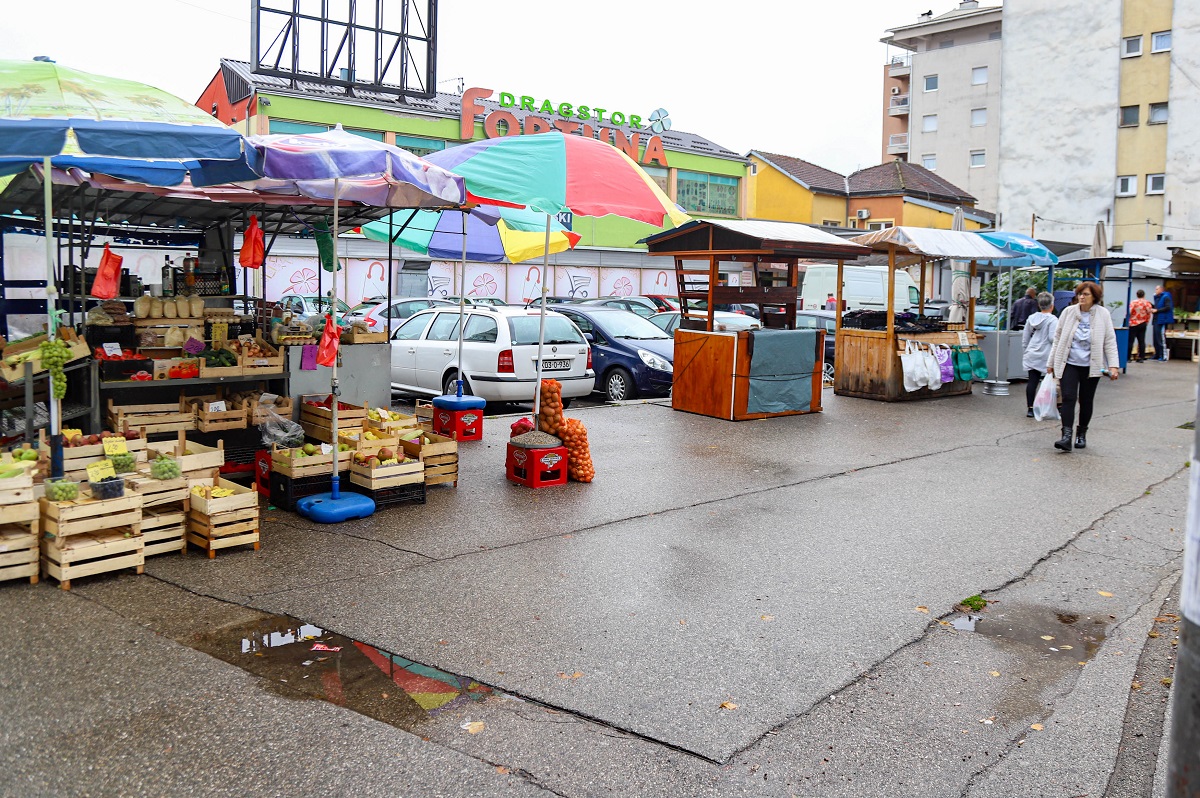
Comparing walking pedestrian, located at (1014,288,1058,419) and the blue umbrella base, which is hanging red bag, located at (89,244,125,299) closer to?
the blue umbrella base

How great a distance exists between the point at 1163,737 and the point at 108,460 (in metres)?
6.19

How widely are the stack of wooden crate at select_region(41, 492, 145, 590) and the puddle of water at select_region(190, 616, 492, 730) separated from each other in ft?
4.21

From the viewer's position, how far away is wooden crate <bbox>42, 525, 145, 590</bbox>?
18.3 ft

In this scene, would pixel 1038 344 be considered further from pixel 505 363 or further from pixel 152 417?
pixel 152 417

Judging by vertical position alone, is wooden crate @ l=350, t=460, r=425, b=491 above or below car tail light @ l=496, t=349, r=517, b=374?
below

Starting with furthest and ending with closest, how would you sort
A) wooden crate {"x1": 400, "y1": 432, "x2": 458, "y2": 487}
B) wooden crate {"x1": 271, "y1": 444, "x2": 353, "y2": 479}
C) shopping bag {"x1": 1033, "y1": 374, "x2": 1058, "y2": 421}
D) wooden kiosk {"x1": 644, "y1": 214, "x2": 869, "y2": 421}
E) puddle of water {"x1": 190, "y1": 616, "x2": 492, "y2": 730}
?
wooden kiosk {"x1": 644, "y1": 214, "x2": 869, "y2": 421}
shopping bag {"x1": 1033, "y1": 374, "x2": 1058, "y2": 421}
wooden crate {"x1": 400, "y1": 432, "x2": 458, "y2": 487}
wooden crate {"x1": 271, "y1": 444, "x2": 353, "y2": 479}
puddle of water {"x1": 190, "y1": 616, "x2": 492, "y2": 730}

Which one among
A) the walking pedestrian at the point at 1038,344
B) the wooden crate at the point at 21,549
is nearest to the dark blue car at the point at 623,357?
the walking pedestrian at the point at 1038,344

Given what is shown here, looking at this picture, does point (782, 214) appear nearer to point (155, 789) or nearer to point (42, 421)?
point (42, 421)

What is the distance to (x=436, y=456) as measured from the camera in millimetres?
8305

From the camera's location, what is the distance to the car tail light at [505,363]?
42.1 feet

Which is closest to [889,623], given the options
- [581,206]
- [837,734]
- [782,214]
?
[837,734]

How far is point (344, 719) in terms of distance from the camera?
405cm

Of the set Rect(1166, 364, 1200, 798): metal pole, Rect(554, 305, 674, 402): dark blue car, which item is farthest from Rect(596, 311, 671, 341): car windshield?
Rect(1166, 364, 1200, 798): metal pole

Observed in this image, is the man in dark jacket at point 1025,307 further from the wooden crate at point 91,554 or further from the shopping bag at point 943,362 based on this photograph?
the wooden crate at point 91,554
